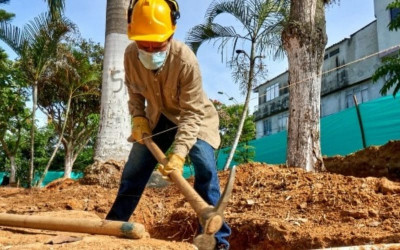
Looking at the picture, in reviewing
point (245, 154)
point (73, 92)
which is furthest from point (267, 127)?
point (73, 92)

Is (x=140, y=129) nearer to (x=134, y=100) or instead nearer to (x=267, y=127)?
(x=134, y=100)

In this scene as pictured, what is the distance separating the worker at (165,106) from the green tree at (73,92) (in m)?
9.29

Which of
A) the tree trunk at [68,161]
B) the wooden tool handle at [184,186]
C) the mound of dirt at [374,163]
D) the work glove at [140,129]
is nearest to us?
the wooden tool handle at [184,186]

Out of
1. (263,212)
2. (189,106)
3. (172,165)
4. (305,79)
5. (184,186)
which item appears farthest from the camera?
(305,79)

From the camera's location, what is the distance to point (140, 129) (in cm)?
318

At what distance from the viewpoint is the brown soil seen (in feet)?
9.29

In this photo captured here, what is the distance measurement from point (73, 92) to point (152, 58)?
11.1m

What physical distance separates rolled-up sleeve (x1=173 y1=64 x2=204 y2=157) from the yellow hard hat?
0.29 meters

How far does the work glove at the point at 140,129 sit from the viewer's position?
316 centimetres

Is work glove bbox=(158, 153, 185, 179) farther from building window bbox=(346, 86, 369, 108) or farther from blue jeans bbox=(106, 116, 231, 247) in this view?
building window bbox=(346, 86, 369, 108)

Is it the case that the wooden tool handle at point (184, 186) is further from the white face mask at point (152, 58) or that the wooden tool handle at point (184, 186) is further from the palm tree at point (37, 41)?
the palm tree at point (37, 41)

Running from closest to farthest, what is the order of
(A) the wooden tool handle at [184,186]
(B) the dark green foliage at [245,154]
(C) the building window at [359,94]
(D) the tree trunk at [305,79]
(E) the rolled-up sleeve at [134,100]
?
(A) the wooden tool handle at [184,186] < (E) the rolled-up sleeve at [134,100] < (D) the tree trunk at [305,79] < (B) the dark green foliage at [245,154] < (C) the building window at [359,94]

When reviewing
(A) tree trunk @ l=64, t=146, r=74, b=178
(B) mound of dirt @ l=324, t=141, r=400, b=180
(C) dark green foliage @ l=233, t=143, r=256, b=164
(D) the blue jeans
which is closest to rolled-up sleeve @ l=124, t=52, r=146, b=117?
(D) the blue jeans

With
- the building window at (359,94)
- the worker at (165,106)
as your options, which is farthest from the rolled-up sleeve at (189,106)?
the building window at (359,94)
